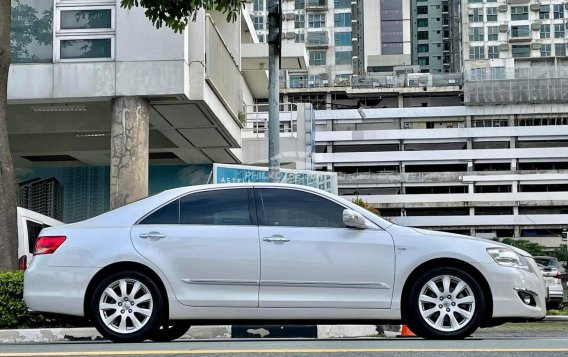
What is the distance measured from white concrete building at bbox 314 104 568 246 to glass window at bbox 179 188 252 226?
8784 cm

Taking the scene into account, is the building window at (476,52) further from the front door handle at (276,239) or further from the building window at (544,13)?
the front door handle at (276,239)

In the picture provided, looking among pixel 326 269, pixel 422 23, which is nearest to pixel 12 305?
pixel 326 269

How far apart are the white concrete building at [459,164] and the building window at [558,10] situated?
61.5 feet

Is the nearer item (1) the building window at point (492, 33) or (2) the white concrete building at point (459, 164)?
(2) the white concrete building at point (459, 164)

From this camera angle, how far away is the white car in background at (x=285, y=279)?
7.16 m

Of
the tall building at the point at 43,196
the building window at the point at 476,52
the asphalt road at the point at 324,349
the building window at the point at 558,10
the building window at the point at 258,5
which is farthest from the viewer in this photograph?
the building window at the point at 476,52

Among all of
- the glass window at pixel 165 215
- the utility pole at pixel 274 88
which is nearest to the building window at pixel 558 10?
the utility pole at pixel 274 88

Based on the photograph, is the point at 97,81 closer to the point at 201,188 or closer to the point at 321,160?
the point at 201,188

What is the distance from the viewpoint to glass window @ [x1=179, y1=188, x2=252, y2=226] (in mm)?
7445

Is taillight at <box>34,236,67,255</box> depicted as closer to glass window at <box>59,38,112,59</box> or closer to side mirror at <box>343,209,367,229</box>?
side mirror at <box>343,209,367,229</box>

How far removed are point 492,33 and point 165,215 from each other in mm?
111714

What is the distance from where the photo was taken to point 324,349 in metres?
5.99

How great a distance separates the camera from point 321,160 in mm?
99062

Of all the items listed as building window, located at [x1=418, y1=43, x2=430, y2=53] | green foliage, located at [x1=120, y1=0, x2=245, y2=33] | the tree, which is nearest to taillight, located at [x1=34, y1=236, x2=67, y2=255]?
the tree
